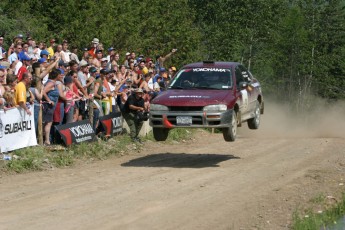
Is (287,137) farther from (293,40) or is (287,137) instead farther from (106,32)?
(293,40)

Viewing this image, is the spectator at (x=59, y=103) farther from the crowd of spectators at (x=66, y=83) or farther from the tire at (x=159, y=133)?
the tire at (x=159, y=133)

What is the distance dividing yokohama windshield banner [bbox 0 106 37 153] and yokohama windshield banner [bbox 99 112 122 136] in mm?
3203

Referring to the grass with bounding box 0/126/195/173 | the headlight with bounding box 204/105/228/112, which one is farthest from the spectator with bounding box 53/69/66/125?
the headlight with bounding box 204/105/228/112

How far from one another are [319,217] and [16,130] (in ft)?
23.0

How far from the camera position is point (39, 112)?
59.0ft

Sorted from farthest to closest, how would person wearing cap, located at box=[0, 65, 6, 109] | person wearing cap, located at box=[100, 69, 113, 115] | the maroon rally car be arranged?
person wearing cap, located at box=[100, 69, 113, 115]
the maroon rally car
person wearing cap, located at box=[0, 65, 6, 109]

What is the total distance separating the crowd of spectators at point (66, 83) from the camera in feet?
57.6

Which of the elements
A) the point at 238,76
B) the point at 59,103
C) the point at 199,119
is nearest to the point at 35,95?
the point at 59,103

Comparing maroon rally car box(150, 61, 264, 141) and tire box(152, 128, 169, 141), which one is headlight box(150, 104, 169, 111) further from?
tire box(152, 128, 169, 141)

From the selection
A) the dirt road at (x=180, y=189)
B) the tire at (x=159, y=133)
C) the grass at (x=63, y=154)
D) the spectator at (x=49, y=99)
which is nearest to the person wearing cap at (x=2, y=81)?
the grass at (x=63, y=154)

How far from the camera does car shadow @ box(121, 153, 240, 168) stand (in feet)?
61.3

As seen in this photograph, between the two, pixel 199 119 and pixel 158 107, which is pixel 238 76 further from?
pixel 158 107

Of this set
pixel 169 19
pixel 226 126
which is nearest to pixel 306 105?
pixel 169 19

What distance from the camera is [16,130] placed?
1720 cm
